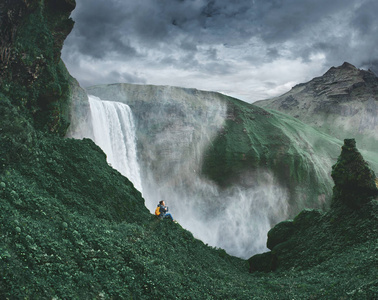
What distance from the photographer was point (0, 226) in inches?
297

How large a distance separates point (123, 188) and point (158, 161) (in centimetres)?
3005

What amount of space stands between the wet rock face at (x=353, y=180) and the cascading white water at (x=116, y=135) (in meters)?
26.4

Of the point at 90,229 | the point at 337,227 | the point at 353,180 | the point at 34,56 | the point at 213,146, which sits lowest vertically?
the point at 337,227

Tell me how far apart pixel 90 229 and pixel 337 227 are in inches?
792

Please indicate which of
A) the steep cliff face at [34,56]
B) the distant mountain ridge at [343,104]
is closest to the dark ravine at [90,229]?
the steep cliff face at [34,56]

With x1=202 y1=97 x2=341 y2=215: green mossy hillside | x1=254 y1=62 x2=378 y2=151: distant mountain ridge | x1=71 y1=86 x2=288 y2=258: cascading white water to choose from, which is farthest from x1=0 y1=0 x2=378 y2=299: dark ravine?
x1=254 y1=62 x2=378 y2=151: distant mountain ridge

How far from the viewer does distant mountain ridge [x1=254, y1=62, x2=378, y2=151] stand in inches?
4643

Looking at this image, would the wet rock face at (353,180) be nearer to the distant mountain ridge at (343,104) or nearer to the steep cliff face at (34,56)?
the steep cliff face at (34,56)

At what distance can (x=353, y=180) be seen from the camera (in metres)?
22.1

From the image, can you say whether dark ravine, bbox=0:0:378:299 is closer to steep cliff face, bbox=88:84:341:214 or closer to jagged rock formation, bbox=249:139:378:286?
jagged rock formation, bbox=249:139:378:286

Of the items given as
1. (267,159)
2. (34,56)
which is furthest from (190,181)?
(34,56)

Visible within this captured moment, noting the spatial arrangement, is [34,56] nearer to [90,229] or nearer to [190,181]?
[90,229]

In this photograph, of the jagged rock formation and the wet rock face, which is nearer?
the jagged rock formation

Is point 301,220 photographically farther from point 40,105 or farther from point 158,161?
point 158,161
